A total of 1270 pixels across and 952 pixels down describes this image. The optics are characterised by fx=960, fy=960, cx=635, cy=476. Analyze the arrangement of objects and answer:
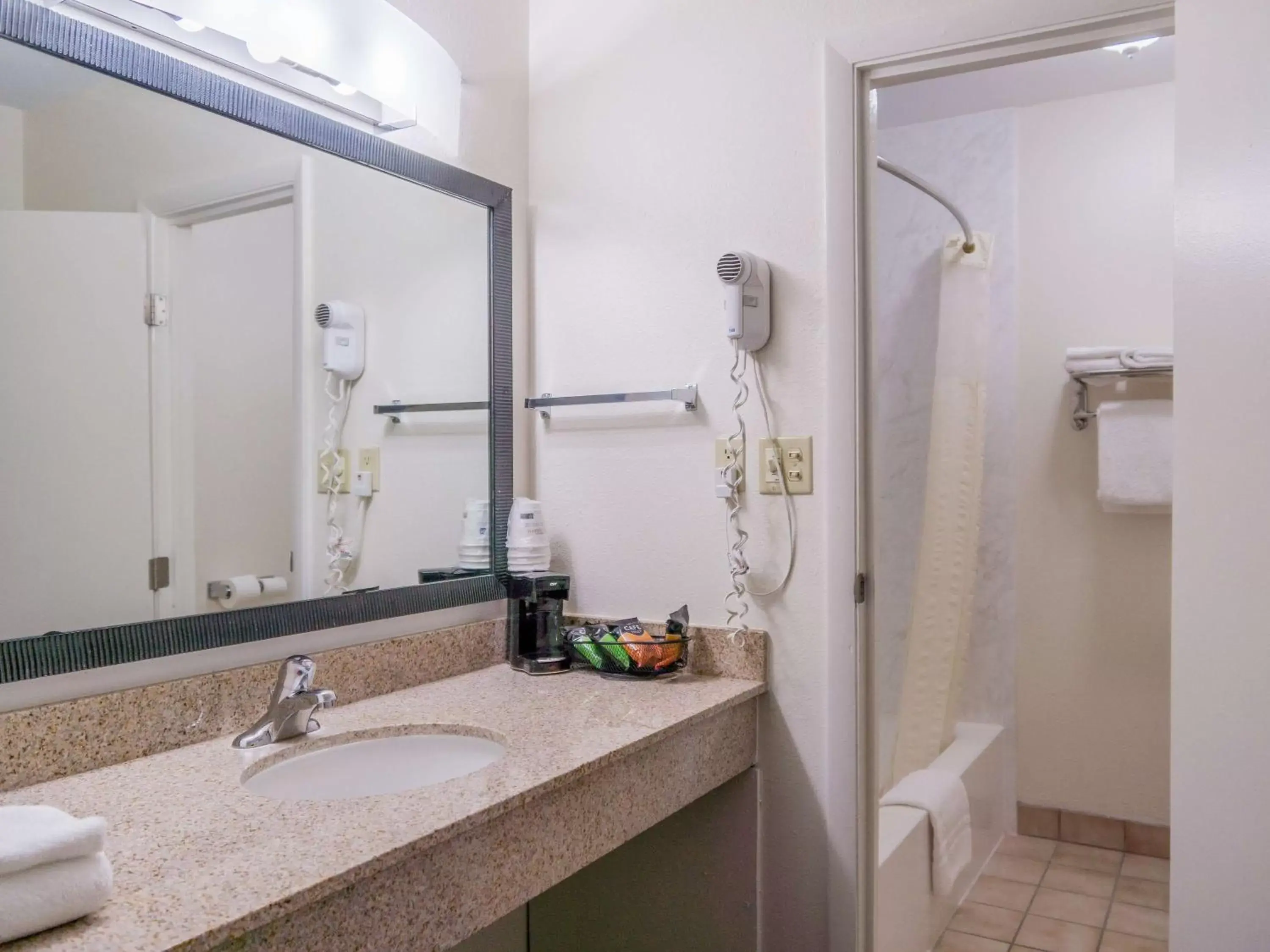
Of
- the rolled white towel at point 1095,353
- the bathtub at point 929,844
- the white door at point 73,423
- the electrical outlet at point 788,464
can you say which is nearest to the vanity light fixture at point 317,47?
the white door at point 73,423

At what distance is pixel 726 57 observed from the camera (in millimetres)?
1842

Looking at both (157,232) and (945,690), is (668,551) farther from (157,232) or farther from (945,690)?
(945,690)

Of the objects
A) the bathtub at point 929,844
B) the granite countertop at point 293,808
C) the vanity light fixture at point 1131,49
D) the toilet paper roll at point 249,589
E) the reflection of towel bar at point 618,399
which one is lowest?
the bathtub at point 929,844

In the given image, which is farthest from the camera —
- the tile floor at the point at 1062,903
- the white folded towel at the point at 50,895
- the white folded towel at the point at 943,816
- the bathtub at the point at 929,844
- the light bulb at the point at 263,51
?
the tile floor at the point at 1062,903

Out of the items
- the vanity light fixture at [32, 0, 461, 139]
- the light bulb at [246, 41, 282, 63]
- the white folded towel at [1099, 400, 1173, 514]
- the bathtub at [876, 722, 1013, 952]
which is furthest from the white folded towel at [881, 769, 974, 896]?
the light bulb at [246, 41, 282, 63]

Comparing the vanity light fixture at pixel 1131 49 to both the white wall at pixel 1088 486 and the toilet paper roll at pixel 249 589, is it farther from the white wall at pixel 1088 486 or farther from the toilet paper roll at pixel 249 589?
the toilet paper roll at pixel 249 589

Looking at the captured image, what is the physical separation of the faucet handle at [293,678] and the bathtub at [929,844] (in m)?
1.10

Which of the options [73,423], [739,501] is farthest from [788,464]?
[73,423]

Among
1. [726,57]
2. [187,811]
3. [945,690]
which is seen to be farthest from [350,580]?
[945,690]

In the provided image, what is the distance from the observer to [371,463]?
68.1 inches

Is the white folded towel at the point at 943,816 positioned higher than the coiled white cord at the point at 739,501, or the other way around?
the coiled white cord at the point at 739,501

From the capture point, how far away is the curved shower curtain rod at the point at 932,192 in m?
2.35

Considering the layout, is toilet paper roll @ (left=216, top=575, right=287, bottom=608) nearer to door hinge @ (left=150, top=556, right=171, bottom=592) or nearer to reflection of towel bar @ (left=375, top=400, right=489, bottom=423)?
door hinge @ (left=150, top=556, right=171, bottom=592)

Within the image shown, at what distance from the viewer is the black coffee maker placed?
1.89 m
